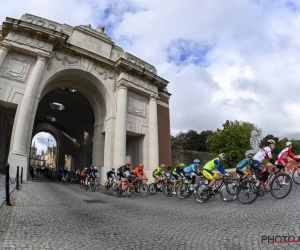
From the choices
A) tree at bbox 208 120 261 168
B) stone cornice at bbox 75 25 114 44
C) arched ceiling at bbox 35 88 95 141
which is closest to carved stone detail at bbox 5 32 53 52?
stone cornice at bbox 75 25 114 44

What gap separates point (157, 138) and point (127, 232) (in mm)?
17515

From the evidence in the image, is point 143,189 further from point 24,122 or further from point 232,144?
point 232,144

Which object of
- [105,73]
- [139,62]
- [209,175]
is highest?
[139,62]

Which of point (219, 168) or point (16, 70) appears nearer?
point (219, 168)

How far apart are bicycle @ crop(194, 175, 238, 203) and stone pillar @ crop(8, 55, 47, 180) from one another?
1157 centimetres

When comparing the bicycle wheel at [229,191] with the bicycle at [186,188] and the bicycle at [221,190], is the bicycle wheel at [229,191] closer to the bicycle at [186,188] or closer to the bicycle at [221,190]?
the bicycle at [221,190]

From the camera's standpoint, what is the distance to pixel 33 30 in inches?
689

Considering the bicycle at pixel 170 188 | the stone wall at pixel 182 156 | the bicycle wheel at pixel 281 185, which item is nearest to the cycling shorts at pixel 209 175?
the bicycle wheel at pixel 281 185

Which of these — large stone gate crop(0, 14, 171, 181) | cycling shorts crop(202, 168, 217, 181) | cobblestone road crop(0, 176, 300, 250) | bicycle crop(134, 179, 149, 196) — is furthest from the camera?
large stone gate crop(0, 14, 171, 181)

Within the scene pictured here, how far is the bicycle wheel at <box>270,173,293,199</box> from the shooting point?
22.5 ft

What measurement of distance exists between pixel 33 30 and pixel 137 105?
1032 centimetres

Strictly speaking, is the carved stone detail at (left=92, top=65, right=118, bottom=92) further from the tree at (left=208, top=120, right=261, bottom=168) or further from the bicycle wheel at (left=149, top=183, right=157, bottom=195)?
the tree at (left=208, top=120, right=261, bottom=168)

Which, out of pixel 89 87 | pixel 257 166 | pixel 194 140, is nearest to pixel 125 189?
pixel 257 166

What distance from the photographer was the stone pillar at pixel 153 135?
20859mm
